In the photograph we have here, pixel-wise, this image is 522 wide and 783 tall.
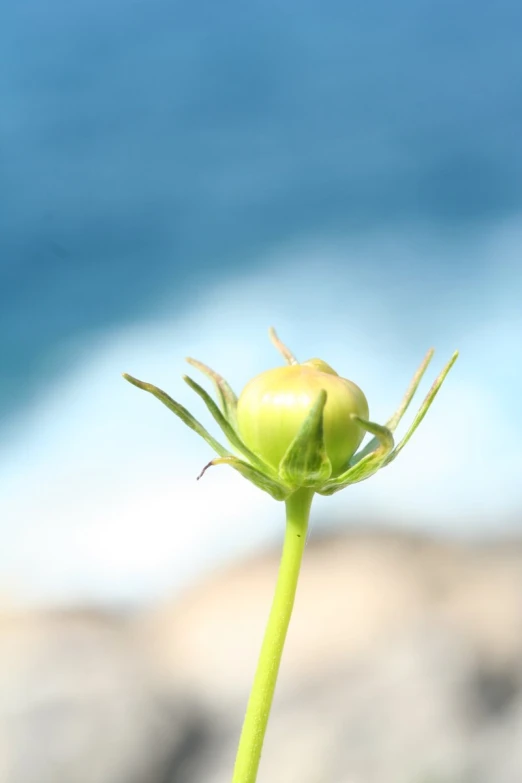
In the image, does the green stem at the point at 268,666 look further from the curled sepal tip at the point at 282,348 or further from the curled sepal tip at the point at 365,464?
the curled sepal tip at the point at 282,348

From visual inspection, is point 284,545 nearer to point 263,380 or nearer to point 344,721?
point 263,380

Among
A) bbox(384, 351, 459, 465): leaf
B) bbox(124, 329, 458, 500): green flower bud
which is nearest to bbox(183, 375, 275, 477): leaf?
bbox(124, 329, 458, 500): green flower bud

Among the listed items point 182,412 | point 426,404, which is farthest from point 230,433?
point 426,404

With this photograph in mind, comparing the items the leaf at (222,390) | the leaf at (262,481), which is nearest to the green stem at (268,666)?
the leaf at (262,481)

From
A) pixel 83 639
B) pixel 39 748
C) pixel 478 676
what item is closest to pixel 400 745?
pixel 478 676

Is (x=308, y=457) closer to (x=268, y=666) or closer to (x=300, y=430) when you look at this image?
(x=300, y=430)

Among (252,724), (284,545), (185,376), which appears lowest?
(252,724)
